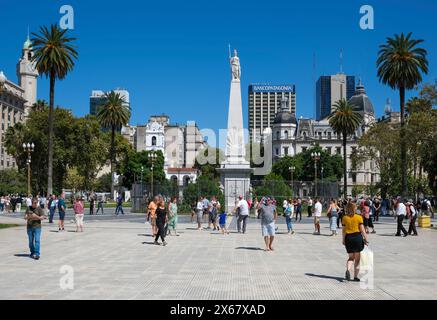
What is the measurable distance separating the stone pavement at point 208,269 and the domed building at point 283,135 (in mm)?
102514

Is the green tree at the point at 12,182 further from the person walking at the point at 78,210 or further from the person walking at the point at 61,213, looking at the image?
the person walking at the point at 78,210

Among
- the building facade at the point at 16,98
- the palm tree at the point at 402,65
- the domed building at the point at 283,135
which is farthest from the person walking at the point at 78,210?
the domed building at the point at 283,135

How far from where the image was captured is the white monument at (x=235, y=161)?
40375 mm

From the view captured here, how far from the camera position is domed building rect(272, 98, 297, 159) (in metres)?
123

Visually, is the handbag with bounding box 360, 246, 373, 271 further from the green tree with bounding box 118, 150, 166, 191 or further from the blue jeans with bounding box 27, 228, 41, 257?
the green tree with bounding box 118, 150, 166, 191

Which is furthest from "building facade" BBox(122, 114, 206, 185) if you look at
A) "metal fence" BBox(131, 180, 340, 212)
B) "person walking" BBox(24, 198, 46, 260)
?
"person walking" BBox(24, 198, 46, 260)

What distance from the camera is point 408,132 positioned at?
44719mm

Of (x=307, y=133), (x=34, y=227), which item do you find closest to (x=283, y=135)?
(x=307, y=133)

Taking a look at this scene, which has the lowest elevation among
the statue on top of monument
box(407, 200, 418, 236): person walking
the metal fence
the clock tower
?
box(407, 200, 418, 236): person walking

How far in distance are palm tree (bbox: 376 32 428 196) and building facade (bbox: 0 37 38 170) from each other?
2290 inches

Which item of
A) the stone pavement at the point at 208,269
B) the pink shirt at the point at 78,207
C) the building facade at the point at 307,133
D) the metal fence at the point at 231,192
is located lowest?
the stone pavement at the point at 208,269

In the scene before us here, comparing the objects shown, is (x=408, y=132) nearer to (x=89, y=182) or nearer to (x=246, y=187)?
(x=246, y=187)

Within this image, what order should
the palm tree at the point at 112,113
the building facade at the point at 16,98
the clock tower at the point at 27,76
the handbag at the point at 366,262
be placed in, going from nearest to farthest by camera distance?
the handbag at the point at 366,262, the palm tree at the point at 112,113, the building facade at the point at 16,98, the clock tower at the point at 27,76
